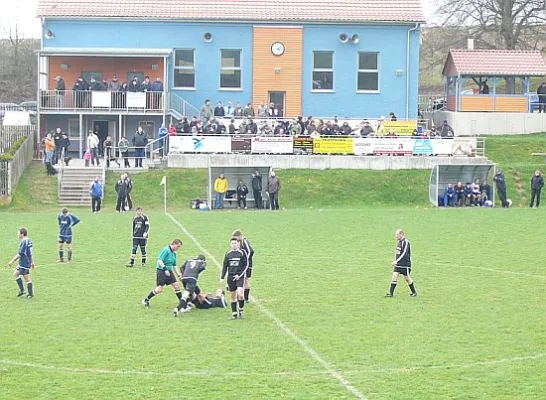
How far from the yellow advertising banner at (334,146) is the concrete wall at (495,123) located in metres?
11.2

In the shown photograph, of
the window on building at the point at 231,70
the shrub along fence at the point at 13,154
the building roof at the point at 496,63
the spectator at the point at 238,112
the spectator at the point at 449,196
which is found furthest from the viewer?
the building roof at the point at 496,63

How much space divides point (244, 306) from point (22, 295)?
4990 mm

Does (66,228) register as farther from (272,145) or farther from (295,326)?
(272,145)

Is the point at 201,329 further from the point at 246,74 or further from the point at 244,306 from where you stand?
the point at 246,74

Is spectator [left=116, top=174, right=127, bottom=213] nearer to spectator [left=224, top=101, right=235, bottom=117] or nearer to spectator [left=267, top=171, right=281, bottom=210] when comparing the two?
spectator [left=267, top=171, right=281, bottom=210]

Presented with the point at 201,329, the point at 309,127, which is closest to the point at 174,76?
the point at 309,127

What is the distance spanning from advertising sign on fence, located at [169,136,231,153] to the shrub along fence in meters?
6.56

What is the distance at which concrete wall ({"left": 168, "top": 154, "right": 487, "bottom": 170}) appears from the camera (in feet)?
160

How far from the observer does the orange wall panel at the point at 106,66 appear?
2277 inches

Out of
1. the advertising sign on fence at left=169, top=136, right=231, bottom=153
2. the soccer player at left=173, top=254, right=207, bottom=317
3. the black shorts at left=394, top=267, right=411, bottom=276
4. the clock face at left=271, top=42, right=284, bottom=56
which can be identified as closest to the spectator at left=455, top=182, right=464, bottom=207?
the advertising sign on fence at left=169, top=136, right=231, bottom=153

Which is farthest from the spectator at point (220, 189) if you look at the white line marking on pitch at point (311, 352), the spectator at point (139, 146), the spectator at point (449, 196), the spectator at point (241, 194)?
the white line marking on pitch at point (311, 352)

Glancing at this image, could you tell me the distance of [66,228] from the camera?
28375 mm

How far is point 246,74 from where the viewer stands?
59.5 metres

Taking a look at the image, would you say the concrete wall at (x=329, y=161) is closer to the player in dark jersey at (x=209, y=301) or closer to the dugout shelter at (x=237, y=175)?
the dugout shelter at (x=237, y=175)
